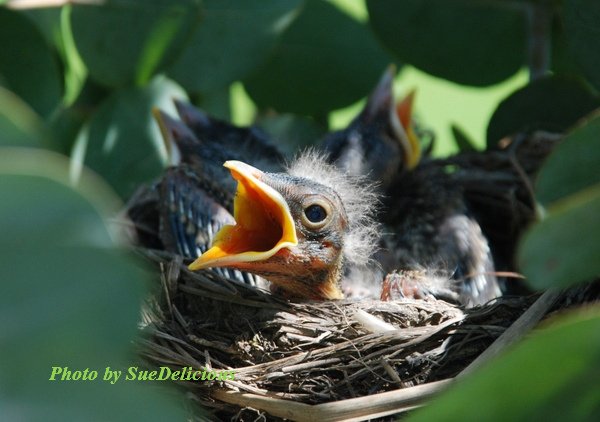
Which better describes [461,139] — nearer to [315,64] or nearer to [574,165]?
[315,64]

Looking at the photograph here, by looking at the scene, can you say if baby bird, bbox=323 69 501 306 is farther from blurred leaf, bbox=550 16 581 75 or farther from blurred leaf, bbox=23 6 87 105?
blurred leaf, bbox=23 6 87 105

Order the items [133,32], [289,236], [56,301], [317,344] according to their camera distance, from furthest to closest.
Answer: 1. [133,32]
2. [289,236]
3. [317,344]
4. [56,301]

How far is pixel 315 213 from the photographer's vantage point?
153cm

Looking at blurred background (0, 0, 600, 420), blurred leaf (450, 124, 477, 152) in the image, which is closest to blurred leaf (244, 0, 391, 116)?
blurred background (0, 0, 600, 420)

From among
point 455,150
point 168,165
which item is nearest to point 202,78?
point 168,165

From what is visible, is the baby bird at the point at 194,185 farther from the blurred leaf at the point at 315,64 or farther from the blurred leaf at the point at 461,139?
the blurred leaf at the point at 461,139

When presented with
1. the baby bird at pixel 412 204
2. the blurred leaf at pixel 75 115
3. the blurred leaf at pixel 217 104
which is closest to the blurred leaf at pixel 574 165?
the baby bird at pixel 412 204

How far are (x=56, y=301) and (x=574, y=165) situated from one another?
0.60 metres

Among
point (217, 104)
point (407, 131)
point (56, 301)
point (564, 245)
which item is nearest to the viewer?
point (56, 301)

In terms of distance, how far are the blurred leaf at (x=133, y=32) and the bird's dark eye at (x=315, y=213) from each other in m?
0.38

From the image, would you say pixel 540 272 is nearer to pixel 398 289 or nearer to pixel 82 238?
pixel 82 238

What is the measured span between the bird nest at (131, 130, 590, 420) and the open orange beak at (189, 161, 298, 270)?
0.07 m

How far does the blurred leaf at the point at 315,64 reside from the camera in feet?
6.52

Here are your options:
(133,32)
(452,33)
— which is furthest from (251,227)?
(452,33)
